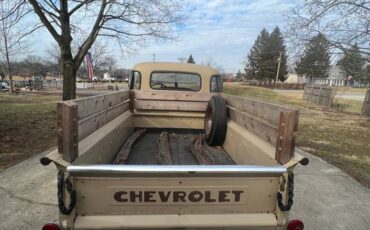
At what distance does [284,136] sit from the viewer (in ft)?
7.44

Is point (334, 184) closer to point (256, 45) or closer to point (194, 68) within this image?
point (194, 68)

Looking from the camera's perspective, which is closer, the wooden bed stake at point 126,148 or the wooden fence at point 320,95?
the wooden bed stake at point 126,148

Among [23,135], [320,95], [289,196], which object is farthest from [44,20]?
[320,95]

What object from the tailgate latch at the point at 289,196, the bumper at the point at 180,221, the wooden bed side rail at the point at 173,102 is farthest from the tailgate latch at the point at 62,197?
the wooden bed side rail at the point at 173,102

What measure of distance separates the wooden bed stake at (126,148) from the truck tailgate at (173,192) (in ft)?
4.29

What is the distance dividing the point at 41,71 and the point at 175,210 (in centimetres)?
8114

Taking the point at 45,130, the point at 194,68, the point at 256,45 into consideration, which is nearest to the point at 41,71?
the point at 256,45

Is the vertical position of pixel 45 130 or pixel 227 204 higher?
pixel 227 204

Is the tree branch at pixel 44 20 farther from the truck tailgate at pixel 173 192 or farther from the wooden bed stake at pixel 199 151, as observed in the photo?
the truck tailgate at pixel 173 192

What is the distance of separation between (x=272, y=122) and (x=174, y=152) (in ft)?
5.63

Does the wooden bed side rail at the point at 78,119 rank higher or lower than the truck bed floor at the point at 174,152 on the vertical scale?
higher

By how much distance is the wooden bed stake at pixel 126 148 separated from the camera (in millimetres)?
3490

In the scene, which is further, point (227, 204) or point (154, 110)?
point (154, 110)

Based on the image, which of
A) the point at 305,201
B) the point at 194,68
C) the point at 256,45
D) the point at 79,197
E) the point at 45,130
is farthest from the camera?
the point at 256,45
